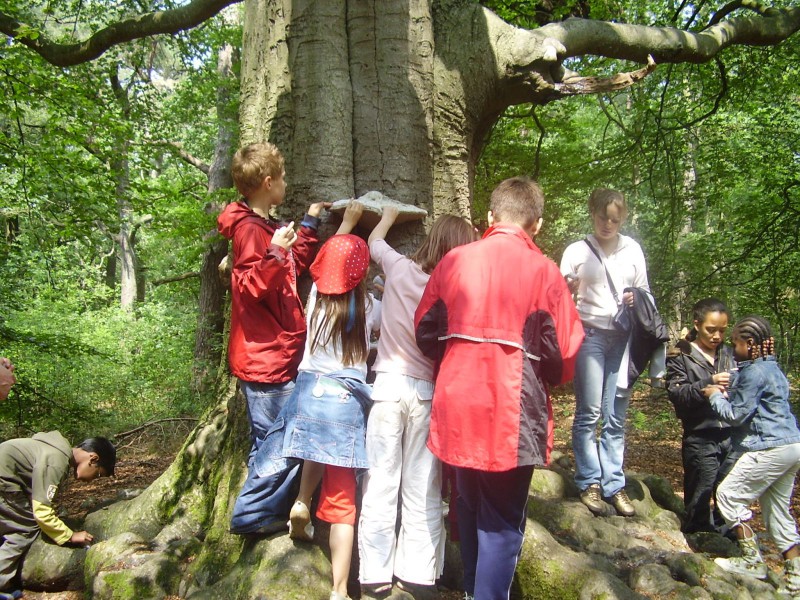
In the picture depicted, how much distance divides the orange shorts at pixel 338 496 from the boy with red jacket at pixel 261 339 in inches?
11.2

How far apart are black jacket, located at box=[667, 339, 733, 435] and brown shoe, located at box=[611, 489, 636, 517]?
714 millimetres

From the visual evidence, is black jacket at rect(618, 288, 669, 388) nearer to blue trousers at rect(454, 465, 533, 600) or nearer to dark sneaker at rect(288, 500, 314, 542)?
blue trousers at rect(454, 465, 533, 600)

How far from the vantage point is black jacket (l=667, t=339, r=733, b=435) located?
4.02 m

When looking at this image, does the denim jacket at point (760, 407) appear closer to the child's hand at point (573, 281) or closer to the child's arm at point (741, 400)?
the child's arm at point (741, 400)

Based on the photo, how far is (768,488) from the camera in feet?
12.0

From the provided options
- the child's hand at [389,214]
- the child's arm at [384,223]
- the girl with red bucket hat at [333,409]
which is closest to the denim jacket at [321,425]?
the girl with red bucket hat at [333,409]

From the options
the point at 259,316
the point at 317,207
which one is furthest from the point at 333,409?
the point at 317,207

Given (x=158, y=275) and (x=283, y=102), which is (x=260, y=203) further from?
(x=158, y=275)

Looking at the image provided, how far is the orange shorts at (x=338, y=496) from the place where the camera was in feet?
8.75

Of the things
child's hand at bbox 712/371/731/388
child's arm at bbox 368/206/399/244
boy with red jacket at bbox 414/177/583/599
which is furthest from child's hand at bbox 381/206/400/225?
child's hand at bbox 712/371/731/388

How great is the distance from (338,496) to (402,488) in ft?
0.98

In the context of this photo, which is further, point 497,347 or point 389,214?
point 389,214

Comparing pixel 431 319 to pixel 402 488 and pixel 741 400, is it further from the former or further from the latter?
pixel 741 400

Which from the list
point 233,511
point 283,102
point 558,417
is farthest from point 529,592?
point 558,417
